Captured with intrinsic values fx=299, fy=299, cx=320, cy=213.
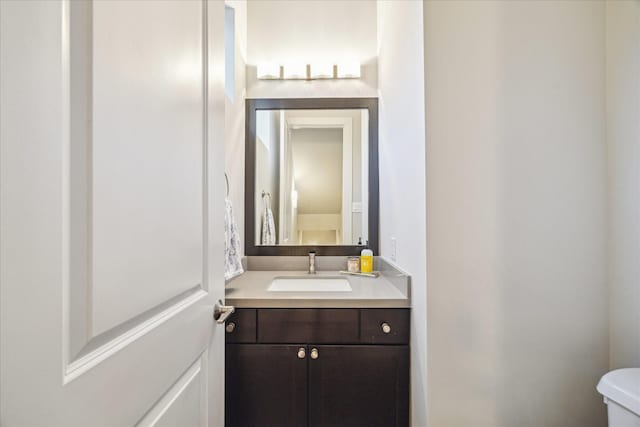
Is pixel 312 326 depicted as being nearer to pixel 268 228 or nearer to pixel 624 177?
pixel 268 228

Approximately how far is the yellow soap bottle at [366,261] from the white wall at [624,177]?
103cm

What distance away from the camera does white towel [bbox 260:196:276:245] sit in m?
1.94

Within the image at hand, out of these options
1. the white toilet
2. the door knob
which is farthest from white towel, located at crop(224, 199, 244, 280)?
the white toilet

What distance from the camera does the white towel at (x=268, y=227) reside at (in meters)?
1.94

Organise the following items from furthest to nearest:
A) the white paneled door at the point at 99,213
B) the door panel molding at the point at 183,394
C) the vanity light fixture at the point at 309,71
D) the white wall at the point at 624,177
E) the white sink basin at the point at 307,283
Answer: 1. the vanity light fixture at the point at 309,71
2. the white sink basin at the point at 307,283
3. the white wall at the point at 624,177
4. the door panel molding at the point at 183,394
5. the white paneled door at the point at 99,213

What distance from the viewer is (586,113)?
1.05m

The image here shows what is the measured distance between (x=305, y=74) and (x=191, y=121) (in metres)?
1.39

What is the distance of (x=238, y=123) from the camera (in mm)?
1821

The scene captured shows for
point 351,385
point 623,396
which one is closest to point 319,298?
point 351,385

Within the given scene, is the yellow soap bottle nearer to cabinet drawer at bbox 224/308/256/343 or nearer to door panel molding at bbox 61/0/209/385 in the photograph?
cabinet drawer at bbox 224/308/256/343

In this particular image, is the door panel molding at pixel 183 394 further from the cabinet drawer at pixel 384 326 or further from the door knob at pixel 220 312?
the cabinet drawer at pixel 384 326

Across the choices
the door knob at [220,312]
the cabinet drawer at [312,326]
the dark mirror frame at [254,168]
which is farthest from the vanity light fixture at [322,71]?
the door knob at [220,312]

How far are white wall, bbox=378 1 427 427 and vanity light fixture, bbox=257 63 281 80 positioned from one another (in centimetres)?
68

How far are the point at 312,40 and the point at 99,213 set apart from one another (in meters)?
1.89
